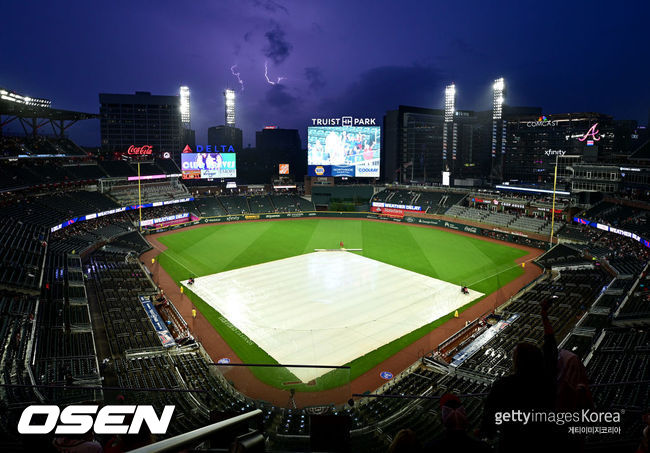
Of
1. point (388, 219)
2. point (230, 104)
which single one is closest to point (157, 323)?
point (388, 219)

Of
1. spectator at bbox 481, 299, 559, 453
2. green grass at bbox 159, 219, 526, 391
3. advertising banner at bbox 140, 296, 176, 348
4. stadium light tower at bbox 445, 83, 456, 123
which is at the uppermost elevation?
stadium light tower at bbox 445, 83, 456, 123

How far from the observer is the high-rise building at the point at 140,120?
402 feet

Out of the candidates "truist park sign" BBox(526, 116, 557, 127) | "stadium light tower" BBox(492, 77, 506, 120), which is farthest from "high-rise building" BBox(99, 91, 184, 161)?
"truist park sign" BBox(526, 116, 557, 127)

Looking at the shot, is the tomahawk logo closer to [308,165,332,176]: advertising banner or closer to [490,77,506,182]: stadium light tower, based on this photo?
[308,165,332,176]: advertising banner

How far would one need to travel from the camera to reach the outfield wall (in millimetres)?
49844

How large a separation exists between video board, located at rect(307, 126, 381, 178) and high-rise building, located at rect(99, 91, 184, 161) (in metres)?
67.3

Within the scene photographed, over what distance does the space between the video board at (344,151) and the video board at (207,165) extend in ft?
48.0

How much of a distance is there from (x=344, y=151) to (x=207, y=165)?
24.7 m

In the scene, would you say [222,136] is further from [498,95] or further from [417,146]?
[498,95]

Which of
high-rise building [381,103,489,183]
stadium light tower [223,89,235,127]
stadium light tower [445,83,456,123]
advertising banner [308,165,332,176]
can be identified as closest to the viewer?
advertising banner [308,165,332,176]

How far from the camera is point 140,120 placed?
125m

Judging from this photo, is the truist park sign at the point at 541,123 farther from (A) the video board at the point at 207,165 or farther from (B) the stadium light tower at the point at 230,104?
(A) the video board at the point at 207,165

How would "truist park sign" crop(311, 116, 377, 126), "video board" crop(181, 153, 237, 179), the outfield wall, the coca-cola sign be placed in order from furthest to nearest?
"truist park sign" crop(311, 116, 377, 126) < "video board" crop(181, 153, 237, 179) < the coca-cola sign < the outfield wall

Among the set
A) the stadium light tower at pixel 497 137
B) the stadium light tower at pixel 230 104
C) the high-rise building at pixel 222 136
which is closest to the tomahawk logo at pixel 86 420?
the stadium light tower at pixel 230 104
